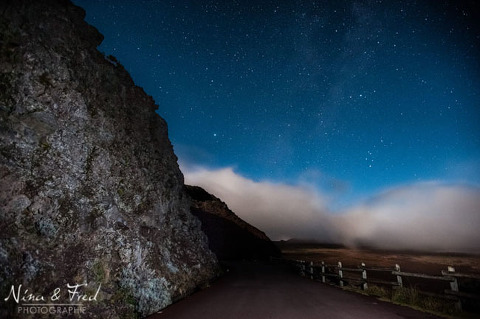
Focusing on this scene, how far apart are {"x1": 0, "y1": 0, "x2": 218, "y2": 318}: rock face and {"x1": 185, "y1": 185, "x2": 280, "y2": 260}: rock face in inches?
1455

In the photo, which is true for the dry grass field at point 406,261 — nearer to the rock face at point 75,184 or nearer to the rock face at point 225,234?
the rock face at point 225,234

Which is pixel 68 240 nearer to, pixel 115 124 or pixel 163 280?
pixel 163 280

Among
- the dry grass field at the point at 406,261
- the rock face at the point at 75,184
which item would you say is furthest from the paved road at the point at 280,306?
the dry grass field at the point at 406,261

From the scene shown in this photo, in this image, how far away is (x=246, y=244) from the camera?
177 feet

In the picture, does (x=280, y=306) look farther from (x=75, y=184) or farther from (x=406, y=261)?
(x=406, y=261)

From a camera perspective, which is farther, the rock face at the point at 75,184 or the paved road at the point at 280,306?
the paved road at the point at 280,306

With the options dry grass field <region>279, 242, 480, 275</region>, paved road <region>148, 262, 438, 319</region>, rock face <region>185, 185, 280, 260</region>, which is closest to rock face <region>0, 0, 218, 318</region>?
paved road <region>148, 262, 438, 319</region>

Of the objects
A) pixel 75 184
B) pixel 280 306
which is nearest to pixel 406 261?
pixel 280 306

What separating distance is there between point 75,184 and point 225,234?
4639 centimetres

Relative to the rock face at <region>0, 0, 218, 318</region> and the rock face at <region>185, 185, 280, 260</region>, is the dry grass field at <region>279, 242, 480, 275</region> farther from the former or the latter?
the rock face at <region>0, 0, 218, 318</region>

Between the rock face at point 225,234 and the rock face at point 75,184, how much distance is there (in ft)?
121

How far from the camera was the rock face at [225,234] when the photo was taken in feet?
162

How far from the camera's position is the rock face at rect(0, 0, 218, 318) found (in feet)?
24.2

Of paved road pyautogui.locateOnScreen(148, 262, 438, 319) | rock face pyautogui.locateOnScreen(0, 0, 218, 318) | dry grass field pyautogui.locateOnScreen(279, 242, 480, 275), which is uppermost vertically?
rock face pyautogui.locateOnScreen(0, 0, 218, 318)
